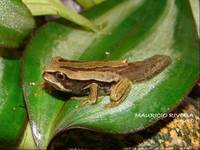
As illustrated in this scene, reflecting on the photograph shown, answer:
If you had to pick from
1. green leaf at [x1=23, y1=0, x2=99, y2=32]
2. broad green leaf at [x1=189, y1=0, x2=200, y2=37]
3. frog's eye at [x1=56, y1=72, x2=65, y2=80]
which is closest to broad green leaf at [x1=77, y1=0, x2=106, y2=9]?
green leaf at [x1=23, y1=0, x2=99, y2=32]

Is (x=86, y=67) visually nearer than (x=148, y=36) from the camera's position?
Yes

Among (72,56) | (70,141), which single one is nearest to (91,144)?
(70,141)

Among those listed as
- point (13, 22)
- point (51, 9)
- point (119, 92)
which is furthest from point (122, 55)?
point (13, 22)

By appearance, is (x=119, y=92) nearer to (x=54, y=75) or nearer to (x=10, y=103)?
(x=54, y=75)

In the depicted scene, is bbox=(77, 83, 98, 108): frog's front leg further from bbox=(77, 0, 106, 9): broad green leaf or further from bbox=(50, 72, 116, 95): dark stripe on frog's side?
bbox=(77, 0, 106, 9): broad green leaf

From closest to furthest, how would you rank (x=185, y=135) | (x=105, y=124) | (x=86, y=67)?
1. (x=105, y=124)
2. (x=86, y=67)
3. (x=185, y=135)

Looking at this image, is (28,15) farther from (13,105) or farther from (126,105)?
(126,105)

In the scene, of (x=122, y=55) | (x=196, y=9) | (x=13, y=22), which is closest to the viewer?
(x=13, y=22)
